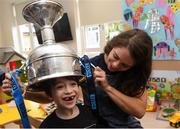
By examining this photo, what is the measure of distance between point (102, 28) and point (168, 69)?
1209 millimetres

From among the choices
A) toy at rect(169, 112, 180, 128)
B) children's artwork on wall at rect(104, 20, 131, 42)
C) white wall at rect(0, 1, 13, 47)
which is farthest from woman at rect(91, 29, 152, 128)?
white wall at rect(0, 1, 13, 47)

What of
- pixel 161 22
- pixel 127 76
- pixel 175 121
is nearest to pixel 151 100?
pixel 175 121

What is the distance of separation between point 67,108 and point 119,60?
243mm

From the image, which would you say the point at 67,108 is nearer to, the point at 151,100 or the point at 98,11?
the point at 151,100

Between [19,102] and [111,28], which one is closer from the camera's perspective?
[19,102]

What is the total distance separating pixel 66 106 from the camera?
0.70m

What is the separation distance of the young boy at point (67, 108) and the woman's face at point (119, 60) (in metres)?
0.18

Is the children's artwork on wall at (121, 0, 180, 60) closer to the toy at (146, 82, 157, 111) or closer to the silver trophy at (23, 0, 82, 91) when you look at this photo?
the toy at (146, 82, 157, 111)

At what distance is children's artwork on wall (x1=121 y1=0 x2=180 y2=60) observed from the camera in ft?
5.45

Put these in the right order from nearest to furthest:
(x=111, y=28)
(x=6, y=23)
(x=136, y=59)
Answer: (x=136, y=59)
(x=111, y=28)
(x=6, y=23)

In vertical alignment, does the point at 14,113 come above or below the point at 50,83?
below

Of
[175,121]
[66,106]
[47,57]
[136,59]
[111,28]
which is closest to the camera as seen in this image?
[47,57]

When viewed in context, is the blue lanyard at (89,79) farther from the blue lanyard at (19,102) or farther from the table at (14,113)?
the table at (14,113)

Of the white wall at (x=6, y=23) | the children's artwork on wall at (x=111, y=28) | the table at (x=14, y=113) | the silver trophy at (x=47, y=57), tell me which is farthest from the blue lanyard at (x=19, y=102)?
the white wall at (x=6, y=23)
